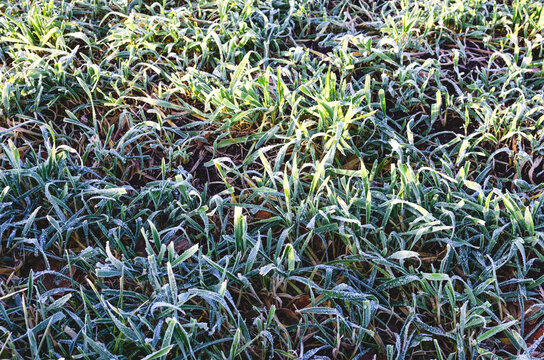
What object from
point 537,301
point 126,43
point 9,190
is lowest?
point 537,301

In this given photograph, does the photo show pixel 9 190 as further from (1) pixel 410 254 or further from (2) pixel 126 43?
(1) pixel 410 254

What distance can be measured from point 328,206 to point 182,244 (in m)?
0.49

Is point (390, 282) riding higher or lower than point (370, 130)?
lower

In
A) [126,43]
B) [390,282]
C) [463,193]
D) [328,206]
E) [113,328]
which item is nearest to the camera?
[113,328]

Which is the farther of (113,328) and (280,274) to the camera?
(280,274)

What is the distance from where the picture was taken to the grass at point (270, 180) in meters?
1.36

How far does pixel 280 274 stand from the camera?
143cm

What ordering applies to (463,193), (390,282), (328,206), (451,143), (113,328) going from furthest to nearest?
(451,143) < (463,193) < (328,206) < (390,282) < (113,328)

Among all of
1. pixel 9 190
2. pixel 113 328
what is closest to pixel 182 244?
pixel 113 328

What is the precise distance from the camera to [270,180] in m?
1.69

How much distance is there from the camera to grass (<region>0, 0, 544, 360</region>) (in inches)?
53.4

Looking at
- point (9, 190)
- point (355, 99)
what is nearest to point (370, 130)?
point (355, 99)

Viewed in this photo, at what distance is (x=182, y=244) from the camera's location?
1.60m

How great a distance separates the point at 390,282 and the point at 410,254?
10 centimetres
